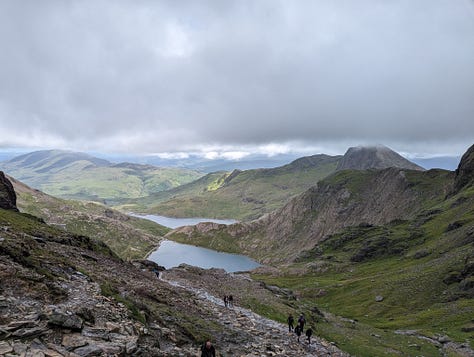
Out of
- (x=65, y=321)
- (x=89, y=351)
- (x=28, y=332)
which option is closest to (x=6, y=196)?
(x=65, y=321)

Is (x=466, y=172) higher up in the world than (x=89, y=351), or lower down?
higher up

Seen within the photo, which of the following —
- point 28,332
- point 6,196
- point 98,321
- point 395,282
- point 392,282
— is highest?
point 28,332

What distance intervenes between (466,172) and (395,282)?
110 metres

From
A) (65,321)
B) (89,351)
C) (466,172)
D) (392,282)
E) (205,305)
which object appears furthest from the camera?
(466,172)

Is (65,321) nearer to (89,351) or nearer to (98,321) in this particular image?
(89,351)

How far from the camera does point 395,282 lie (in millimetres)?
91062

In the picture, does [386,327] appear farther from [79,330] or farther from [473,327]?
[79,330]

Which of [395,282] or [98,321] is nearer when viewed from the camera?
[98,321]

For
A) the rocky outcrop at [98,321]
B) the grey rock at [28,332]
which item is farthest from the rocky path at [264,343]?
the grey rock at [28,332]

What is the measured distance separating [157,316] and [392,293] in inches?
3110

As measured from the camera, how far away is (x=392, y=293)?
8575cm

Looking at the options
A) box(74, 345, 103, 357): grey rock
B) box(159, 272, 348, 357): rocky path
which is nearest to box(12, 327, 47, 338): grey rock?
box(74, 345, 103, 357): grey rock

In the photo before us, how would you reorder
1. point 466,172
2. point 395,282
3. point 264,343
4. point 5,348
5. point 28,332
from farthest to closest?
1. point 466,172
2. point 395,282
3. point 264,343
4. point 28,332
5. point 5,348

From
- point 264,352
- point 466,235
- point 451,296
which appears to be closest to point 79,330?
point 264,352
